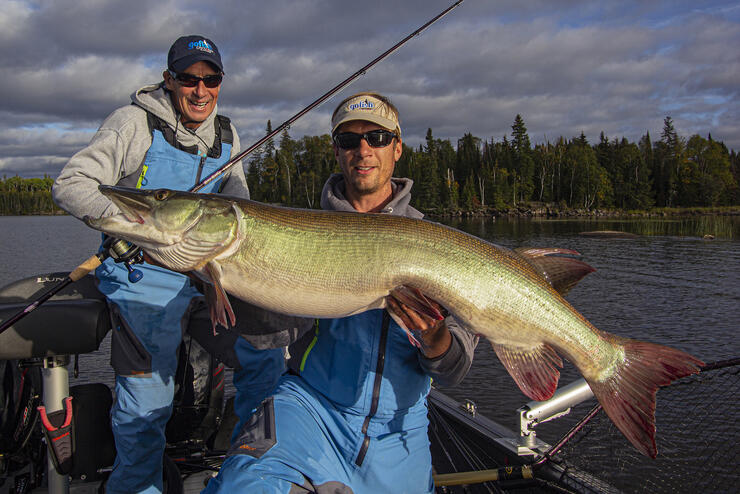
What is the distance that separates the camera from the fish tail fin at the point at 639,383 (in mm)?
2467

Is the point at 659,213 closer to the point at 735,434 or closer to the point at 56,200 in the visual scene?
the point at 735,434

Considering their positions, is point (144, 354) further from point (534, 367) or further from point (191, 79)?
point (534, 367)

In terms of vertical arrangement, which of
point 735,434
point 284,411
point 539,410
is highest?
point 284,411

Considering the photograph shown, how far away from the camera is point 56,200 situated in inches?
130

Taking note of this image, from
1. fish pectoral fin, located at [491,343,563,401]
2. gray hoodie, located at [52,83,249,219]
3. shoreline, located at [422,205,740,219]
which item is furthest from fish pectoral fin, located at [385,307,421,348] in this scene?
shoreline, located at [422,205,740,219]

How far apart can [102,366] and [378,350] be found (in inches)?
369

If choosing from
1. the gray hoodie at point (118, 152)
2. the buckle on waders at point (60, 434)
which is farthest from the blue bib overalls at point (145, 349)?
the buckle on waders at point (60, 434)

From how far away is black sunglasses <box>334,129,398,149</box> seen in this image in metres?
3.39

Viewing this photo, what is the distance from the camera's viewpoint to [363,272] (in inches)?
102

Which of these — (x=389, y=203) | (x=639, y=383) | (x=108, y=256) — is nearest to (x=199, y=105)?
(x=108, y=256)

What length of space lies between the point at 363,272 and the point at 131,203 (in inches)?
50.8

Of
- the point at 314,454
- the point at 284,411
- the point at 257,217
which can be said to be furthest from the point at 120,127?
the point at 314,454

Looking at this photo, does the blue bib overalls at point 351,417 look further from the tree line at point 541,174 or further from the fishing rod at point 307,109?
the tree line at point 541,174

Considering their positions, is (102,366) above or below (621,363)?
below
